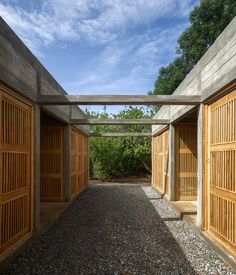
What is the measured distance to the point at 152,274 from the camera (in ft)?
11.8

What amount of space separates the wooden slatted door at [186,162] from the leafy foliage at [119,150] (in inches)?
312

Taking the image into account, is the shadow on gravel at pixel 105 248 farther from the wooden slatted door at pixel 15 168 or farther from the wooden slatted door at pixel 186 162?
the wooden slatted door at pixel 186 162

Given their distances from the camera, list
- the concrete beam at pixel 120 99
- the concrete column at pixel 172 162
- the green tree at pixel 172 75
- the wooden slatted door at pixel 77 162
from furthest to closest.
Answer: the green tree at pixel 172 75 → the wooden slatted door at pixel 77 162 → the concrete column at pixel 172 162 → the concrete beam at pixel 120 99

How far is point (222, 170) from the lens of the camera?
438 cm

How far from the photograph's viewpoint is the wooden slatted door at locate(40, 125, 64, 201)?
825 cm

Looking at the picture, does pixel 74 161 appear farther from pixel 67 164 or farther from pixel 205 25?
pixel 205 25

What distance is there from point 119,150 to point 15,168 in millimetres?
12629

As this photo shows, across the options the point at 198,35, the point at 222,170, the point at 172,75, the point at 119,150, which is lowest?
the point at 222,170

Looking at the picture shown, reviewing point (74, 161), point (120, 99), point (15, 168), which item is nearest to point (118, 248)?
point (15, 168)

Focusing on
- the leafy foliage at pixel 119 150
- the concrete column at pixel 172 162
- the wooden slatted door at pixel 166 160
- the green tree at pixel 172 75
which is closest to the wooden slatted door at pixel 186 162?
the concrete column at pixel 172 162

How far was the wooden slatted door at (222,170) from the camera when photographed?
397cm

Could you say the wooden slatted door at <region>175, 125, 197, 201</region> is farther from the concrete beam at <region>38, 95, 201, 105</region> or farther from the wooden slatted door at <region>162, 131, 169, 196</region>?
the concrete beam at <region>38, 95, 201, 105</region>

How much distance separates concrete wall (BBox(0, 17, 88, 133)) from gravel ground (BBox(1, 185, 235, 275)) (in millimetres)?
2444

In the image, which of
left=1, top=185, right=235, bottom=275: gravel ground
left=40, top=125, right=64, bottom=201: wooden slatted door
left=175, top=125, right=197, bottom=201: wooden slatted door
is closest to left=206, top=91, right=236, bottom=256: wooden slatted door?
left=1, top=185, right=235, bottom=275: gravel ground
